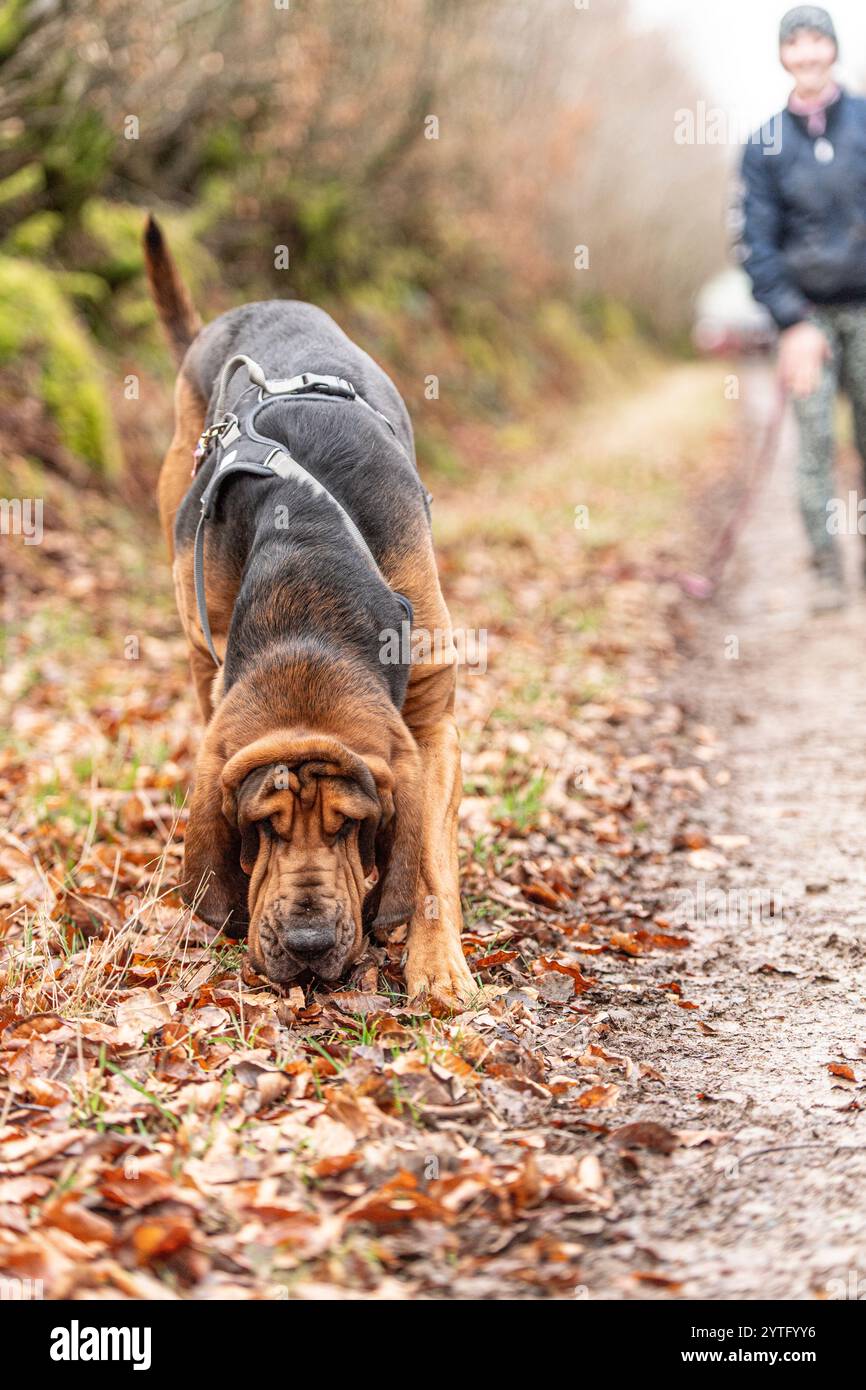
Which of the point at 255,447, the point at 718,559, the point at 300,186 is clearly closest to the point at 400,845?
the point at 255,447

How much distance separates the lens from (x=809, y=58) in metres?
7.07

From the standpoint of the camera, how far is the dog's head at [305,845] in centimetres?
326

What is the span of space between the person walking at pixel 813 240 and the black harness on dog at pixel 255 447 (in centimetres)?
379

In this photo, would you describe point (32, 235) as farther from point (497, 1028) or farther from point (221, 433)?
point (497, 1028)

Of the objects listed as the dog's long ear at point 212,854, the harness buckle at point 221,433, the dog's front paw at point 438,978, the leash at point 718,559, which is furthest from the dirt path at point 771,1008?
the harness buckle at point 221,433

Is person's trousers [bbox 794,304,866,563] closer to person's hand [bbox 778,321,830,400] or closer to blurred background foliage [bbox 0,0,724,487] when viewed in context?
person's hand [bbox 778,321,830,400]

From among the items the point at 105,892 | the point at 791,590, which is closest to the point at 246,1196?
the point at 105,892

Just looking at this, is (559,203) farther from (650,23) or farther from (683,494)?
(683,494)

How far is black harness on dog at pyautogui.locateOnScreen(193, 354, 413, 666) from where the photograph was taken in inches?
→ 150

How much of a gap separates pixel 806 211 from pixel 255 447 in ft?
15.4

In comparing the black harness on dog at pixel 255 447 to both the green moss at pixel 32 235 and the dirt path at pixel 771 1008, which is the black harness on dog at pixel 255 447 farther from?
the green moss at pixel 32 235

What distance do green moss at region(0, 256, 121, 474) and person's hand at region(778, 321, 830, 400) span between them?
4274 millimetres

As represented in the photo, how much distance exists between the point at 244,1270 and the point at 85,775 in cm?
302

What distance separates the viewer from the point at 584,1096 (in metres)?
3.10
